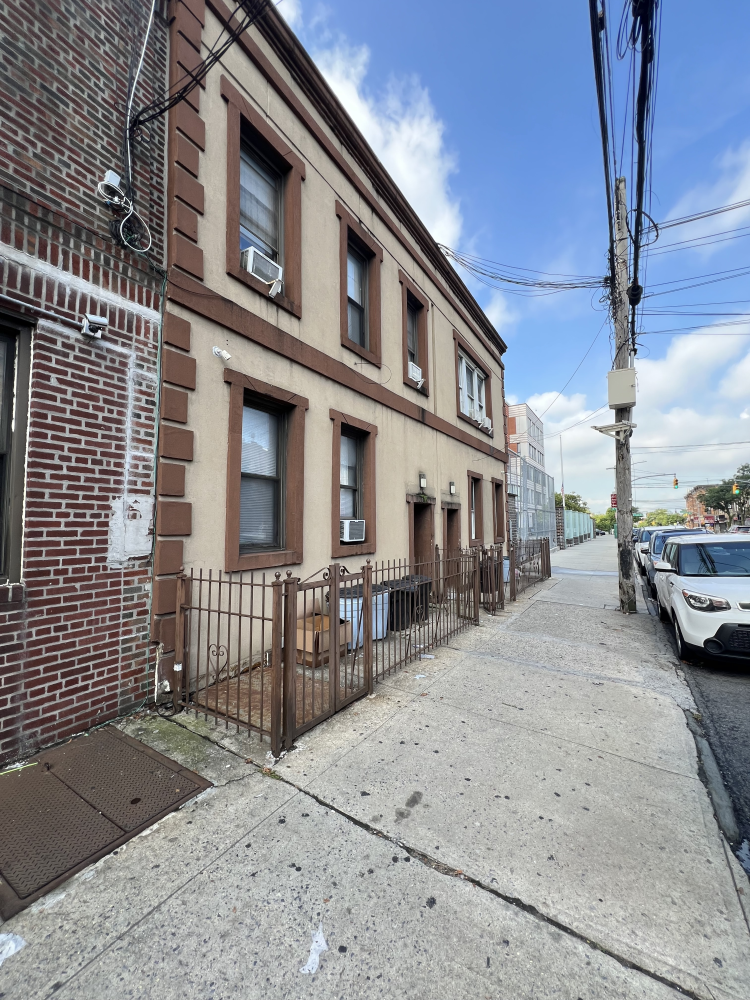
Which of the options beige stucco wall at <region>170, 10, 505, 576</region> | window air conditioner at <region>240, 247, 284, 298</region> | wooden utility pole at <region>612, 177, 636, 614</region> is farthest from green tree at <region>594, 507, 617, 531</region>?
window air conditioner at <region>240, 247, 284, 298</region>

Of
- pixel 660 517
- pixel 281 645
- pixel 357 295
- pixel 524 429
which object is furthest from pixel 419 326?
pixel 660 517

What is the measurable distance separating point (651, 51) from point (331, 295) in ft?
15.9

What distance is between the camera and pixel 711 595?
5.58 m

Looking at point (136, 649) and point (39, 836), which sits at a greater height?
point (136, 649)

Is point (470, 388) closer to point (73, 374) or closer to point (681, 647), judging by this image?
point (681, 647)

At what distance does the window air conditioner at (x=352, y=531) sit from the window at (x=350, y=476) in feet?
0.97

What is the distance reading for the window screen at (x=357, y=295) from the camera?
8.12m

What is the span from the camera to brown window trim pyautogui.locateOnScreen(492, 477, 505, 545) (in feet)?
49.5

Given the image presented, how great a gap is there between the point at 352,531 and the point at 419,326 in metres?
5.81

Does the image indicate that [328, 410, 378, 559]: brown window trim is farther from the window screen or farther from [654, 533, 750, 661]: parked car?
[654, 533, 750, 661]: parked car

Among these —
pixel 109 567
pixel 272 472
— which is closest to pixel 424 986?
pixel 109 567

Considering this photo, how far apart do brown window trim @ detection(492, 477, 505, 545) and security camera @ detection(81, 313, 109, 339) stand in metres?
12.8

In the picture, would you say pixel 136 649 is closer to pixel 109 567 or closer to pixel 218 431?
pixel 109 567

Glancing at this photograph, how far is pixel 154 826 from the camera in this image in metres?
2.61
